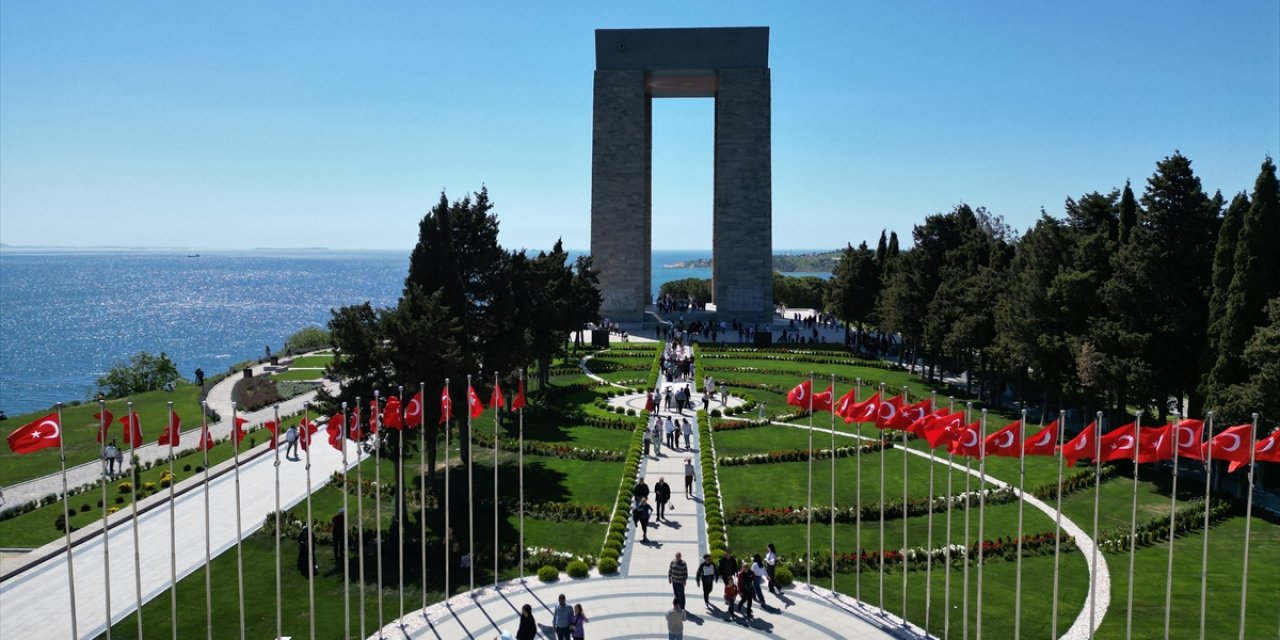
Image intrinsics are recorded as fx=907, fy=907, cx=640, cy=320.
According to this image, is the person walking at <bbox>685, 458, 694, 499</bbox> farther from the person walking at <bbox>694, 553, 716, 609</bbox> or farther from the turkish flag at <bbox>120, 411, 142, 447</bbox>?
the turkish flag at <bbox>120, 411, 142, 447</bbox>

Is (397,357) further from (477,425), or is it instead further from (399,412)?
(477,425)

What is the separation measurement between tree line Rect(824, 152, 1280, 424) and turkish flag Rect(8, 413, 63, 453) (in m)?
25.1

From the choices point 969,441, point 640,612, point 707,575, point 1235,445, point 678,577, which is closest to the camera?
point 1235,445

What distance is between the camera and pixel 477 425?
38.1m

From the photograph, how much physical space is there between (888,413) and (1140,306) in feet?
54.3

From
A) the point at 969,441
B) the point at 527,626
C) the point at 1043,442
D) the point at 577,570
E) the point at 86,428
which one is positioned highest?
the point at 1043,442

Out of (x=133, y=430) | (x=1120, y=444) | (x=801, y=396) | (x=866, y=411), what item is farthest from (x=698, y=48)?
(x=133, y=430)

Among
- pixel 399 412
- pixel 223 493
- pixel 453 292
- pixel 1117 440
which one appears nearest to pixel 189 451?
pixel 223 493

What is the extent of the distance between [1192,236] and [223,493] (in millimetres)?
33411

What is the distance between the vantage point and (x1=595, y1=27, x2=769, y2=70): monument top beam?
78.0m

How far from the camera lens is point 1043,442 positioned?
17.1 meters

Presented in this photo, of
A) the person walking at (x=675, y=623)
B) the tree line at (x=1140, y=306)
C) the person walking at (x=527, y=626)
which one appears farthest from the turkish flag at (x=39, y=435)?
the tree line at (x=1140, y=306)

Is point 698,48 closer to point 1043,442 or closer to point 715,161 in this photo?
point 715,161

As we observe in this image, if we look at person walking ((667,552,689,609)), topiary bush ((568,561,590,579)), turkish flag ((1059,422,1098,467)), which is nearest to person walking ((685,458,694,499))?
topiary bush ((568,561,590,579))
